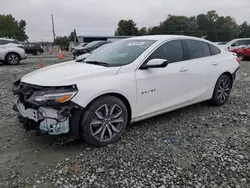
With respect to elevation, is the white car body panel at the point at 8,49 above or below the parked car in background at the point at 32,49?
below

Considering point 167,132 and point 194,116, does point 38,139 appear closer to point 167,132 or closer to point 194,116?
point 167,132

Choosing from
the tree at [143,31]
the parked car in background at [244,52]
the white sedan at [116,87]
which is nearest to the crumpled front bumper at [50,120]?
the white sedan at [116,87]

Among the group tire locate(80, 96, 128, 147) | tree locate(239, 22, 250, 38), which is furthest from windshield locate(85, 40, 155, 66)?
tree locate(239, 22, 250, 38)

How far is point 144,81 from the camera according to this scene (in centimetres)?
336

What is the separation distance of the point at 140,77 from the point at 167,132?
A: 989mm

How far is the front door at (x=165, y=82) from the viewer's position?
3.38 metres

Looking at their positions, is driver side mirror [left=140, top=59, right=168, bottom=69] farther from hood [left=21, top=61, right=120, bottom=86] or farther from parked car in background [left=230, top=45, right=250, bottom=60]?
parked car in background [left=230, top=45, right=250, bottom=60]

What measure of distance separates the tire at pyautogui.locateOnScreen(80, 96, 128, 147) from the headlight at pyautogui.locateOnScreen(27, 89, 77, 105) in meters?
0.31

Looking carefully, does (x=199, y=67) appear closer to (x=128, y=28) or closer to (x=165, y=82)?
(x=165, y=82)

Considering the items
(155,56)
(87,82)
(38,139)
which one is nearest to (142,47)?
(155,56)

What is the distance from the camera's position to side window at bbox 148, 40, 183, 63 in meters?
3.62

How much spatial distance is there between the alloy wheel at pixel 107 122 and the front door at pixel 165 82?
1.26 ft

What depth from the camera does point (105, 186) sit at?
7.69 feet

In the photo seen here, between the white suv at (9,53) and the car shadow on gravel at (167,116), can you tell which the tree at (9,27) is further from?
the car shadow on gravel at (167,116)
